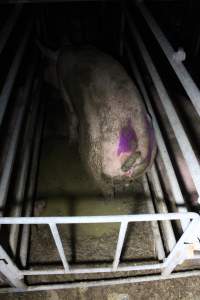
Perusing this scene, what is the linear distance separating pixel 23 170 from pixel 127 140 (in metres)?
0.86

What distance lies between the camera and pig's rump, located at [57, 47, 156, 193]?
1.63 metres

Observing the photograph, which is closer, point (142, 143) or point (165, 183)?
point (142, 143)

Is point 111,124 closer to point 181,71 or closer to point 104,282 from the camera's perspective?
point 181,71

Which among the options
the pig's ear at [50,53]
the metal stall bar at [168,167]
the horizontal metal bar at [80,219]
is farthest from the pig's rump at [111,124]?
the pig's ear at [50,53]

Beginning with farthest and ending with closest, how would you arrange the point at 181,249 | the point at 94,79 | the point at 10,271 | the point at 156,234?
1. the point at 94,79
2. the point at 156,234
3. the point at 10,271
4. the point at 181,249

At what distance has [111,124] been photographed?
1684 millimetres

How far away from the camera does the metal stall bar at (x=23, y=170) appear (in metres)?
1.66

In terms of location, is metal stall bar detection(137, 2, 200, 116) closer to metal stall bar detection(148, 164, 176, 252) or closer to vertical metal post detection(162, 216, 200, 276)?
vertical metal post detection(162, 216, 200, 276)

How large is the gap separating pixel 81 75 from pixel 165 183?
3.35 feet

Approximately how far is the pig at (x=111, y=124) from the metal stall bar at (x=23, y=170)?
17.7 inches

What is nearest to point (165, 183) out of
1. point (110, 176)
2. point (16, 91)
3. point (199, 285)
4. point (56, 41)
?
point (110, 176)

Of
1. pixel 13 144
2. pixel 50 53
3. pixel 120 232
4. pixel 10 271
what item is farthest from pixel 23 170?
pixel 50 53

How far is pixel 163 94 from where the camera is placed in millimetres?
1696

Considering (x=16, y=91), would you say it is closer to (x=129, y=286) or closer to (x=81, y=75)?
(x=81, y=75)
